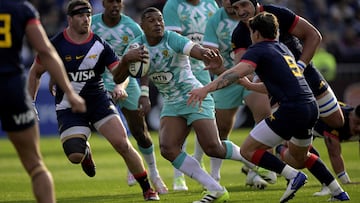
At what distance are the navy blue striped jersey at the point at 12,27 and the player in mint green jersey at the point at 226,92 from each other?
17.6 ft

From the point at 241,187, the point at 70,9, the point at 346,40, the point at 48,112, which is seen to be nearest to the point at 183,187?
the point at 241,187

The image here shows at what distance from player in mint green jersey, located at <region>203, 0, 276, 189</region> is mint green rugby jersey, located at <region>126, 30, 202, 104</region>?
1.68 m

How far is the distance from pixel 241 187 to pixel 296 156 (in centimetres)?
264

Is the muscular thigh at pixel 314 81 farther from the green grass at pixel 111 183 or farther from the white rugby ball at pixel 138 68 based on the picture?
the white rugby ball at pixel 138 68

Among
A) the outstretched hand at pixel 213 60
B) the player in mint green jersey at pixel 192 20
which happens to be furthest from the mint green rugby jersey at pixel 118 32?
the outstretched hand at pixel 213 60

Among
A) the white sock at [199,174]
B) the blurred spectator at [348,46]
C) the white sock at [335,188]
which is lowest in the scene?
the blurred spectator at [348,46]

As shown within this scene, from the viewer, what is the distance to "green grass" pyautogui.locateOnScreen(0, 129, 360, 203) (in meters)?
12.0

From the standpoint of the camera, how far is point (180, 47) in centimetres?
1138

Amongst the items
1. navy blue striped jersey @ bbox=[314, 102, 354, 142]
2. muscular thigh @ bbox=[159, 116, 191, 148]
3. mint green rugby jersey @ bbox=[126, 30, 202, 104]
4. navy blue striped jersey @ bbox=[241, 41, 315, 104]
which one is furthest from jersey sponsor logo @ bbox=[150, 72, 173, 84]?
navy blue striped jersey @ bbox=[314, 102, 354, 142]

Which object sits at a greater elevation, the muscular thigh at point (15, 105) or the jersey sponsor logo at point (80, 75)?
Result: the muscular thigh at point (15, 105)

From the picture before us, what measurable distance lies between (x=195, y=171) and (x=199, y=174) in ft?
0.21

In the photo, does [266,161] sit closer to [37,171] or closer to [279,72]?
[279,72]

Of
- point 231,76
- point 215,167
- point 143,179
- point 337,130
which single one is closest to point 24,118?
point 231,76

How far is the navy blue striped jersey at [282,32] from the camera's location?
1148cm
